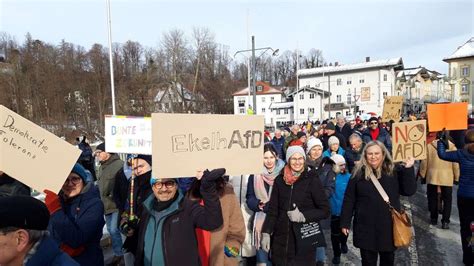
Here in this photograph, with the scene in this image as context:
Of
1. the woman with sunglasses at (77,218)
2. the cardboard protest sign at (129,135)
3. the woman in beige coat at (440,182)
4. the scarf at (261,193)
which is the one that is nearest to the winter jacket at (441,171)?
the woman in beige coat at (440,182)

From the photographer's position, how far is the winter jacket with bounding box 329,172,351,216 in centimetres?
501

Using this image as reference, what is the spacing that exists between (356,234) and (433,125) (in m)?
2.47

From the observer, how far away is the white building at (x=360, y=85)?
202 ft

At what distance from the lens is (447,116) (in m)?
5.24

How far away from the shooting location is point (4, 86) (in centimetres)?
3103

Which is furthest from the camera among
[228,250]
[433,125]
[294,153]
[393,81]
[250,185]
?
[393,81]

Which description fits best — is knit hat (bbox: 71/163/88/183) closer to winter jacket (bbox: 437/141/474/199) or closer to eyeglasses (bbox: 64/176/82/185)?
eyeglasses (bbox: 64/176/82/185)

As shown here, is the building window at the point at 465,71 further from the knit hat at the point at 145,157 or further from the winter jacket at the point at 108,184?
the knit hat at the point at 145,157

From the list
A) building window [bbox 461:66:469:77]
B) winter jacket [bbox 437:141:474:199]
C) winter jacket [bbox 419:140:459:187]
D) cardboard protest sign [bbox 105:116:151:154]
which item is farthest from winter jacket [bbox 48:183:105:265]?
building window [bbox 461:66:469:77]

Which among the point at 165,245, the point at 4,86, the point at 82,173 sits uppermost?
the point at 4,86

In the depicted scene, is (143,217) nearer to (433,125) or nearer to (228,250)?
(228,250)

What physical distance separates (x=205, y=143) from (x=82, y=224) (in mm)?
1120

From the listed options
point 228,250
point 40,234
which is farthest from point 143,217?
point 40,234

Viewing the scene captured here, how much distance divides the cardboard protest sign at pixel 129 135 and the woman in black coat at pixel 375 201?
2.37 metres
